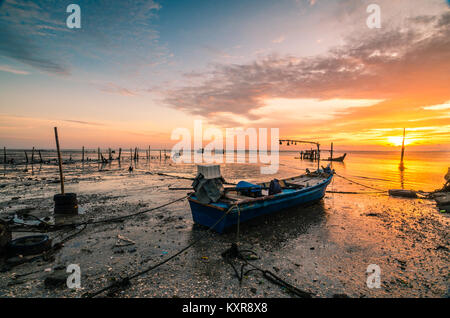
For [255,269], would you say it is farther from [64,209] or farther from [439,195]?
[439,195]

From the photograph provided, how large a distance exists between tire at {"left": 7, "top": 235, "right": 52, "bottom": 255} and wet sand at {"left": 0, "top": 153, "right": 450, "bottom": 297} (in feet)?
1.78

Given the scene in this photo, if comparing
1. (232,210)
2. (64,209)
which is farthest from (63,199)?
(232,210)

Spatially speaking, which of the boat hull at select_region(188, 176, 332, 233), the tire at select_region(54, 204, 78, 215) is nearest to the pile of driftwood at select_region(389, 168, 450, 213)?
the boat hull at select_region(188, 176, 332, 233)

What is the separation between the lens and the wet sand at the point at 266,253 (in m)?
4.86

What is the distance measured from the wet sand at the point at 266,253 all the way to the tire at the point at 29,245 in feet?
1.78

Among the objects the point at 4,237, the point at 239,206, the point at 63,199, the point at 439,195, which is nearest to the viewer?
the point at 4,237

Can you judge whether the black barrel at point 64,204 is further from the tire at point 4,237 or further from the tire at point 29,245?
the tire at point 4,237

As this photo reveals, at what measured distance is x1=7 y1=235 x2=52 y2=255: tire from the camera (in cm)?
590

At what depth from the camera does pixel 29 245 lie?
6004 mm

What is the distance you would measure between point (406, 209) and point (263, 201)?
33.8 feet

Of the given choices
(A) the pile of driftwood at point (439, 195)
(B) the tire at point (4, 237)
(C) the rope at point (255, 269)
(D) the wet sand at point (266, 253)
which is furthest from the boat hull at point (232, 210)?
(A) the pile of driftwood at point (439, 195)

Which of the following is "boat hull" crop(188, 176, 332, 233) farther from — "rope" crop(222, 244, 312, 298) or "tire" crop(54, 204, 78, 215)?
"tire" crop(54, 204, 78, 215)

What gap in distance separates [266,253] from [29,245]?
7517 mm

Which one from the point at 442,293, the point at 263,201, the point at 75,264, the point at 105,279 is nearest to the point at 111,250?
the point at 75,264
